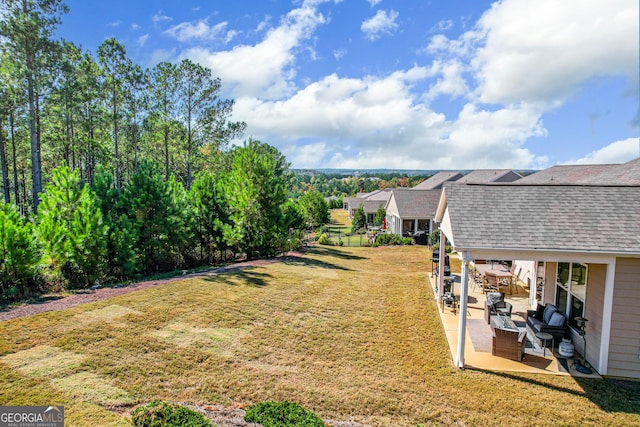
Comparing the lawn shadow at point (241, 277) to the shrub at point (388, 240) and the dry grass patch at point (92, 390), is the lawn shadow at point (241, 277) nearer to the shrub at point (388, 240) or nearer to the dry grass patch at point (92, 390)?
the dry grass patch at point (92, 390)

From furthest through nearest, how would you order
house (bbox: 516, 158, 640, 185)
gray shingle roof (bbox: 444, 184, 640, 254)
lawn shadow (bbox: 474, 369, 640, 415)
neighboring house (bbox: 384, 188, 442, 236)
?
1. neighboring house (bbox: 384, 188, 442, 236)
2. house (bbox: 516, 158, 640, 185)
3. gray shingle roof (bbox: 444, 184, 640, 254)
4. lawn shadow (bbox: 474, 369, 640, 415)

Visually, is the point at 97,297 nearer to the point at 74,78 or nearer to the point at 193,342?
the point at 193,342

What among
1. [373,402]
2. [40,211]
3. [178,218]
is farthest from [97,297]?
[373,402]

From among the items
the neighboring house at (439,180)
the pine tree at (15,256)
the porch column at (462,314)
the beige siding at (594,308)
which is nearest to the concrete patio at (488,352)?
the porch column at (462,314)

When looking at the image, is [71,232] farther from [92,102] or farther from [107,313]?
[92,102]

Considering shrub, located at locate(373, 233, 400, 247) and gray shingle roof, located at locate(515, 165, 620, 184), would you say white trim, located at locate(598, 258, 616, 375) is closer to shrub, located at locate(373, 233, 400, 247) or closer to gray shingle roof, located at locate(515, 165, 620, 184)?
gray shingle roof, located at locate(515, 165, 620, 184)

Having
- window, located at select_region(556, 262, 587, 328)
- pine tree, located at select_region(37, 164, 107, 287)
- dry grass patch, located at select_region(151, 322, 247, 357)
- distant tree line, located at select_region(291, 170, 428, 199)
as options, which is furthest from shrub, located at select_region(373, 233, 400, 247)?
distant tree line, located at select_region(291, 170, 428, 199)
